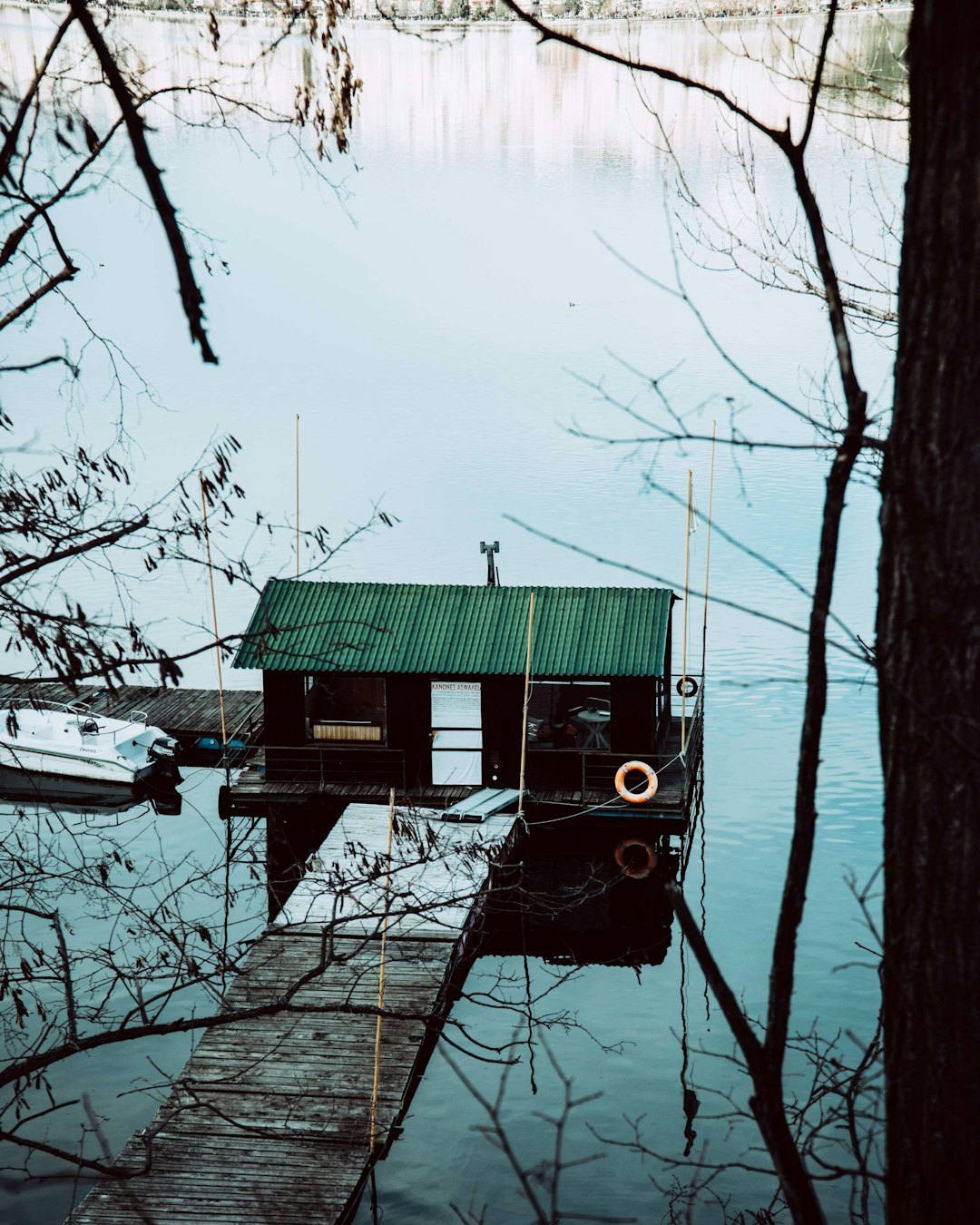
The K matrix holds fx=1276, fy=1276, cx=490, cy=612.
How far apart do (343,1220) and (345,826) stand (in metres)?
9.81

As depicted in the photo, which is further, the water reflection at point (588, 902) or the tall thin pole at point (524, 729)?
the tall thin pole at point (524, 729)

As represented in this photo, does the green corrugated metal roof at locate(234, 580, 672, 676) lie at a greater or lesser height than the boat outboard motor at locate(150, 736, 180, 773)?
greater

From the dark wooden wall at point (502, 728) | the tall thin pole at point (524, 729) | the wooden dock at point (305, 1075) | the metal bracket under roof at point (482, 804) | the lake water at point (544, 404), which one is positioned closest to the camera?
the wooden dock at point (305, 1075)

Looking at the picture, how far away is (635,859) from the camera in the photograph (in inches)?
852

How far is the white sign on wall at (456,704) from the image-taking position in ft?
72.1

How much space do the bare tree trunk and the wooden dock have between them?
182 inches

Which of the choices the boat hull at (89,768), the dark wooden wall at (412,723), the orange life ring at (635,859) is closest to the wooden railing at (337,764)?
the dark wooden wall at (412,723)

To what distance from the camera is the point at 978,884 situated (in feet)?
10.8

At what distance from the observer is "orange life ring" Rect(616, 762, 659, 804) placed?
20781mm

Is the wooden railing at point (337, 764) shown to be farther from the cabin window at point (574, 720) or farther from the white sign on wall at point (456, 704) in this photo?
the cabin window at point (574, 720)

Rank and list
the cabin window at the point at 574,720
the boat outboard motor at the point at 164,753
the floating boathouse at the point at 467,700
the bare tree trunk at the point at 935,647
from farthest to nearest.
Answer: the boat outboard motor at the point at 164,753 < the cabin window at the point at 574,720 < the floating boathouse at the point at 467,700 < the bare tree trunk at the point at 935,647

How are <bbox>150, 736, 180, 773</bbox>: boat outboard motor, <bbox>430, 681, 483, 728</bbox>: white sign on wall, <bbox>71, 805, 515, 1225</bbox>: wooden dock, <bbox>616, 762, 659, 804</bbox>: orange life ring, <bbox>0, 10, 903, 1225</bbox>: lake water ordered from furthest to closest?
<bbox>150, 736, 180, 773</bbox>: boat outboard motor, <bbox>430, 681, 483, 728</bbox>: white sign on wall, <bbox>616, 762, 659, 804</bbox>: orange life ring, <bbox>0, 10, 903, 1225</bbox>: lake water, <bbox>71, 805, 515, 1225</bbox>: wooden dock

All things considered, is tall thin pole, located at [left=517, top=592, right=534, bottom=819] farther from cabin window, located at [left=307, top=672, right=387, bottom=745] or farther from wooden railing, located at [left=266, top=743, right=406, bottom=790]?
cabin window, located at [left=307, top=672, right=387, bottom=745]

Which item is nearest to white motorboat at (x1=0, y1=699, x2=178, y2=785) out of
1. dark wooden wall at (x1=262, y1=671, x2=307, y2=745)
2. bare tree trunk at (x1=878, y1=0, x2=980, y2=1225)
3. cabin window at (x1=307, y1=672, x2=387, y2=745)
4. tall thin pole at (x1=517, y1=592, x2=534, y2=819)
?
dark wooden wall at (x1=262, y1=671, x2=307, y2=745)
